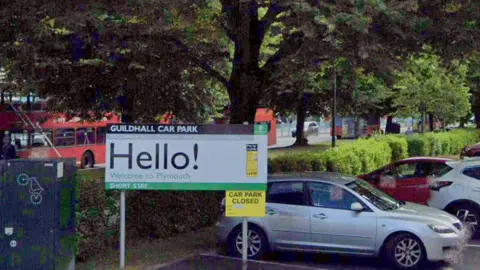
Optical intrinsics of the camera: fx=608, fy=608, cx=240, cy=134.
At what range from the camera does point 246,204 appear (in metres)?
8.48

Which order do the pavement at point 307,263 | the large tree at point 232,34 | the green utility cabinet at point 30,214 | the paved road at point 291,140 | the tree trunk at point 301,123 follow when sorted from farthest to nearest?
1. the paved road at point 291,140
2. the tree trunk at point 301,123
3. the pavement at point 307,263
4. the large tree at point 232,34
5. the green utility cabinet at point 30,214


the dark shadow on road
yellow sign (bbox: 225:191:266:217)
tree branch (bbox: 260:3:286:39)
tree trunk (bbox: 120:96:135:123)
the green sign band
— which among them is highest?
tree branch (bbox: 260:3:286:39)

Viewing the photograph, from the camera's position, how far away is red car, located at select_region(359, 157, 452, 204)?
45.9ft

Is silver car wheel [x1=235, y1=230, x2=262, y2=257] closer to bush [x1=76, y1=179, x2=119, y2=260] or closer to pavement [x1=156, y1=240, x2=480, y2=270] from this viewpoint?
pavement [x1=156, y1=240, x2=480, y2=270]

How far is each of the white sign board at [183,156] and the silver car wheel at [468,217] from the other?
231 inches

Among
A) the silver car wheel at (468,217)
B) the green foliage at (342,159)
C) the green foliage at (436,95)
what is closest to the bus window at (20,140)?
the green foliage at (342,159)

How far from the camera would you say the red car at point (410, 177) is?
14000 millimetres

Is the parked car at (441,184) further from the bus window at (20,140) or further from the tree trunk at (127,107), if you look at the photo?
the bus window at (20,140)

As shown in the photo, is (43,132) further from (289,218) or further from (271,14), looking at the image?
(289,218)

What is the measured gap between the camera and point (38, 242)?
802cm

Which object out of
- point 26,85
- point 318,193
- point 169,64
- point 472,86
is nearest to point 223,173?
point 318,193

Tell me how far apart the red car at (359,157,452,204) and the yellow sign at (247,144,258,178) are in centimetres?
628

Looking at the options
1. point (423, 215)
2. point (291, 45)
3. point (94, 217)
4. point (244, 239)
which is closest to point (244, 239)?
point (244, 239)

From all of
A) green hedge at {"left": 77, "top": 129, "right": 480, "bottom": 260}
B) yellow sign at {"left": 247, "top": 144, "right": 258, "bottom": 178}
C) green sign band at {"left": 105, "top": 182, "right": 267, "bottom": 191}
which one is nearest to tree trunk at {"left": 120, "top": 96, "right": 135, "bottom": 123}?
green hedge at {"left": 77, "top": 129, "right": 480, "bottom": 260}
